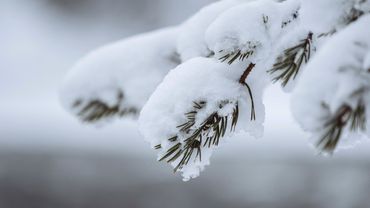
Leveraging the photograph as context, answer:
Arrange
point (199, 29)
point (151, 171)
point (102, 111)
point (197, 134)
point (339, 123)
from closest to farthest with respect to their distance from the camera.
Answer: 1. point (339, 123)
2. point (197, 134)
3. point (199, 29)
4. point (102, 111)
5. point (151, 171)

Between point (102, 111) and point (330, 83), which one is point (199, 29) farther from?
point (330, 83)

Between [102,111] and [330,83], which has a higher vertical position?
[102,111]

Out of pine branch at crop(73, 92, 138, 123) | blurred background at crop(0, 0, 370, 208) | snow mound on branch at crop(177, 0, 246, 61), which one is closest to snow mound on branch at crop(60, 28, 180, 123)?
pine branch at crop(73, 92, 138, 123)

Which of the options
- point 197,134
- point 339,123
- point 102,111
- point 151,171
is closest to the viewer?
point 339,123

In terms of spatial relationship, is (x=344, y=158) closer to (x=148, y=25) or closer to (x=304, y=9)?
(x=304, y=9)

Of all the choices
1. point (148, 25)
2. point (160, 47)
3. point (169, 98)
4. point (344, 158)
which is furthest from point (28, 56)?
point (169, 98)

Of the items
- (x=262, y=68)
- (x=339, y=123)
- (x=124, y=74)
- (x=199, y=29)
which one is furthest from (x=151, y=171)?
(x=339, y=123)

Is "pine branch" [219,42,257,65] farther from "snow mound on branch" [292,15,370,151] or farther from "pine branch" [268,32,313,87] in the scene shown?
"snow mound on branch" [292,15,370,151]

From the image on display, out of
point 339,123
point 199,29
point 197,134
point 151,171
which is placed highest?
point 151,171

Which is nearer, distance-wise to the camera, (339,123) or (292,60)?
(339,123)
